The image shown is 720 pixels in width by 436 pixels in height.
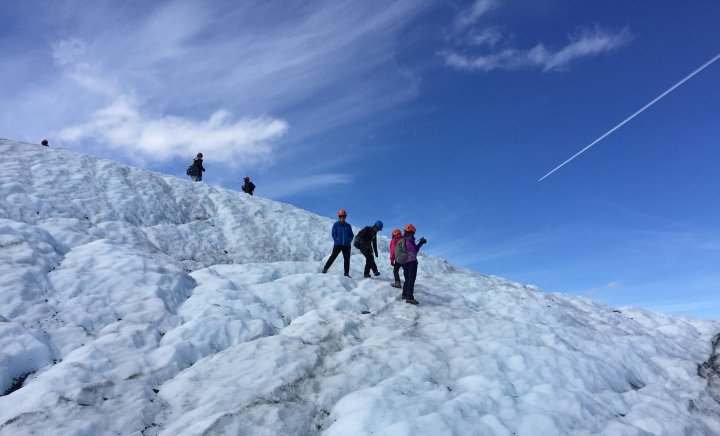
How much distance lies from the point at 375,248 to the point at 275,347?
8.10m

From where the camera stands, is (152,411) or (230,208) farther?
(230,208)

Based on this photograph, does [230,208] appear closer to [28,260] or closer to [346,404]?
[28,260]

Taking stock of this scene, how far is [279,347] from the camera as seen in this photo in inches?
423

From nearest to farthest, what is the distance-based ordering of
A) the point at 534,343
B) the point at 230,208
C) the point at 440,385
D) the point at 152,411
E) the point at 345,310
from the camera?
the point at 152,411 → the point at 440,385 → the point at 534,343 → the point at 345,310 → the point at 230,208

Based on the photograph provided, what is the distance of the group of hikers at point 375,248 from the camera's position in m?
15.2

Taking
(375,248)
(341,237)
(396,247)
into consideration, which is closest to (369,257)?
(375,248)

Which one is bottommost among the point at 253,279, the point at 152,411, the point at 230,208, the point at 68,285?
the point at 152,411

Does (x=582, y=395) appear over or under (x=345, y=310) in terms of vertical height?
under

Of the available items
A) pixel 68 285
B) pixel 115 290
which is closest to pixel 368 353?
pixel 115 290

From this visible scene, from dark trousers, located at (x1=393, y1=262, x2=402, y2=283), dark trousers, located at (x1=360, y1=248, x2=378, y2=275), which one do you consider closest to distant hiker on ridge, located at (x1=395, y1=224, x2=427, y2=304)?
dark trousers, located at (x1=393, y1=262, x2=402, y2=283)

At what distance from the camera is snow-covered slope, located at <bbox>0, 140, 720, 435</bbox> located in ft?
27.7

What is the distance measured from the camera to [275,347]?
10742mm

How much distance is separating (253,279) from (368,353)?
655 centimetres

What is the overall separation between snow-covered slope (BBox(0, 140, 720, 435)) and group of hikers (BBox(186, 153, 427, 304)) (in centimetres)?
70
